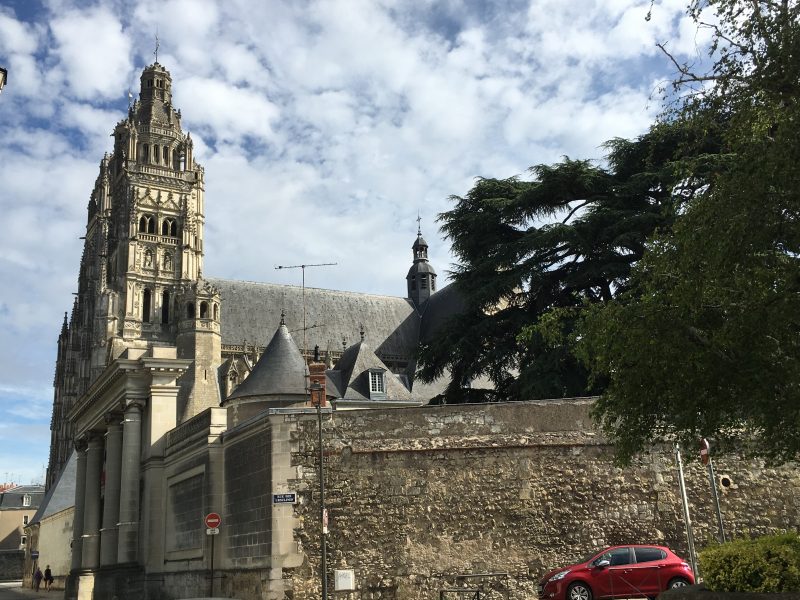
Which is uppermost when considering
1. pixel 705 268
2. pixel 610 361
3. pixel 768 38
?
pixel 768 38

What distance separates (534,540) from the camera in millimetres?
16625

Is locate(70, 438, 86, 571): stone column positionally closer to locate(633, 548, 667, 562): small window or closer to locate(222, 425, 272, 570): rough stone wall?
locate(222, 425, 272, 570): rough stone wall

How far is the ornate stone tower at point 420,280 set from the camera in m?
63.0

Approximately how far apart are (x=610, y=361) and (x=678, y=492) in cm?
744

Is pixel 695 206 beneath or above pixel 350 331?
beneath

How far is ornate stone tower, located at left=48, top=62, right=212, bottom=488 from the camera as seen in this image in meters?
58.2

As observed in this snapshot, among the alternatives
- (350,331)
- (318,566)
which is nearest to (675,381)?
(318,566)

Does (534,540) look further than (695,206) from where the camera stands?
Yes

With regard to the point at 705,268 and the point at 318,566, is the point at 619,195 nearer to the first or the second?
the point at 318,566

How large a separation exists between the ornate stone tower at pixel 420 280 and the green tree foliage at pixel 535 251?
31.6m

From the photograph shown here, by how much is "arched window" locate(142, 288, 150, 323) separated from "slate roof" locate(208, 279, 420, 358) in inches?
197

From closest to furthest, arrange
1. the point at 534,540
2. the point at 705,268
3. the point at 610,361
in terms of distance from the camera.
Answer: the point at 705,268 < the point at 610,361 < the point at 534,540

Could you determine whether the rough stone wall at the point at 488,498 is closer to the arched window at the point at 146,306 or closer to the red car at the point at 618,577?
the red car at the point at 618,577

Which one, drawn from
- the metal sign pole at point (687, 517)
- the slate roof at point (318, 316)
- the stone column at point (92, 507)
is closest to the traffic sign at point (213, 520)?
the metal sign pole at point (687, 517)
